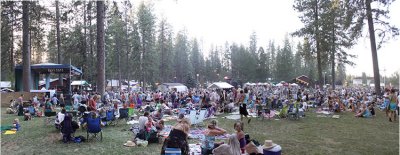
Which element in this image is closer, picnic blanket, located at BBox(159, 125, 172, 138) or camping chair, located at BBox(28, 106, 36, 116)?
picnic blanket, located at BBox(159, 125, 172, 138)

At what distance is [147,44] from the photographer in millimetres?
47562

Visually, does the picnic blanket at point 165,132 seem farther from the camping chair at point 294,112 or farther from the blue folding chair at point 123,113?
the camping chair at point 294,112

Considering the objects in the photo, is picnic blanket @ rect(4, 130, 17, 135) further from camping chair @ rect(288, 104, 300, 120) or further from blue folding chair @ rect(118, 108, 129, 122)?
camping chair @ rect(288, 104, 300, 120)

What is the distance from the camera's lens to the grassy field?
8.29m

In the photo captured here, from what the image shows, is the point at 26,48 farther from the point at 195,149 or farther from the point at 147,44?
the point at 147,44

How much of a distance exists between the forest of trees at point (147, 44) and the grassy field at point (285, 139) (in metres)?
6.54

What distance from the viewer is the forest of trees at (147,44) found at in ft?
69.6

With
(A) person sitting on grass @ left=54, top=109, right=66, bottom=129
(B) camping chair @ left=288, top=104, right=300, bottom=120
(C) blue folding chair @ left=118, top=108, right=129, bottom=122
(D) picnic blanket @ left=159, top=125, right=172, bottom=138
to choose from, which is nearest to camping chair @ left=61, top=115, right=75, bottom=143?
(A) person sitting on grass @ left=54, top=109, right=66, bottom=129

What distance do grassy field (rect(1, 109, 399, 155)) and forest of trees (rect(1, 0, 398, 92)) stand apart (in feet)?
21.5

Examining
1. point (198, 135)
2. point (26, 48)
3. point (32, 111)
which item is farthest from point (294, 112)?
point (26, 48)

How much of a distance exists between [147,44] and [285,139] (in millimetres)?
39612

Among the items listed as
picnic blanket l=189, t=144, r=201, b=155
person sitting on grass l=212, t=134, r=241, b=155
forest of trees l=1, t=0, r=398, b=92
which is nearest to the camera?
person sitting on grass l=212, t=134, r=241, b=155

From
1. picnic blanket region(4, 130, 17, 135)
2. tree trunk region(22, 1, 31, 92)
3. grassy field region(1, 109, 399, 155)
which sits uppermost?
tree trunk region(22, 1, 31, 92)

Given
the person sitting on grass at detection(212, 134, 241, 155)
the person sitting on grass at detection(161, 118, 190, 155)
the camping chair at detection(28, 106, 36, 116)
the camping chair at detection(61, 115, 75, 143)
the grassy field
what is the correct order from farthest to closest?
the camping chair at detection(28, 106, 36, 116) < the camping chair at detection(61, 115, 75, 143) < the grassy field < the person sitting on grass at detection(161, 118, 190, 155) < the person sitting on grass at detection(212, 134, 241, 155)
